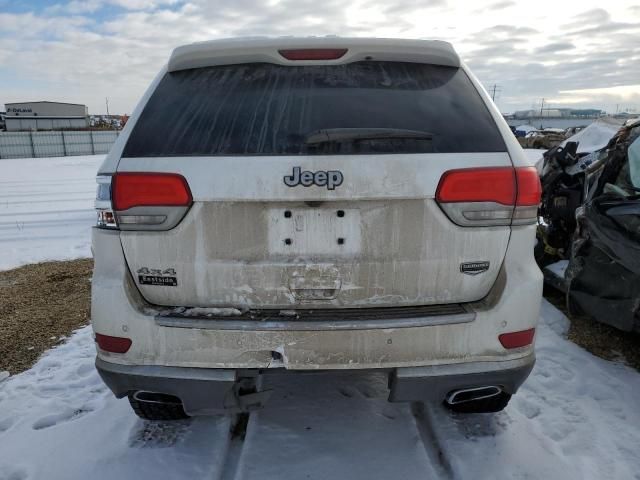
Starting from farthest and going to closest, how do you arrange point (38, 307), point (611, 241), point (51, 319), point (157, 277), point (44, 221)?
point (44, 221) → point (38, 307) → point (51, 319) → point (611, 241) → point (157, 277)

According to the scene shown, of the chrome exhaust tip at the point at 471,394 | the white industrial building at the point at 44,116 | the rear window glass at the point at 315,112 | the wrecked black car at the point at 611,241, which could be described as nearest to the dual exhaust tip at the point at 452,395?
the chrome exhaust tip at the point at 471,394

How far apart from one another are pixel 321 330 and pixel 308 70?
1.16 meters

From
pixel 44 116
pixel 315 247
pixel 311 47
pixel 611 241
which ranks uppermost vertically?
pixel 44 116

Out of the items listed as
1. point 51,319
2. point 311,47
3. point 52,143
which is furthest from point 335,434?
point 52,143

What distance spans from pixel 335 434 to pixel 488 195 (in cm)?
152

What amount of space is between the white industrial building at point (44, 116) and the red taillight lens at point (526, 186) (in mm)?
57902

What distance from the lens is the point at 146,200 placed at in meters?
1.94

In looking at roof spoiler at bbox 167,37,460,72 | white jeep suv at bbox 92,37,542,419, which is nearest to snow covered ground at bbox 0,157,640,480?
white jeep suv at bbox 92,37,542,419

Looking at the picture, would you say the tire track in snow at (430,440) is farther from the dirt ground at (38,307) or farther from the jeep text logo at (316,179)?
the dirt ground at (38,307)

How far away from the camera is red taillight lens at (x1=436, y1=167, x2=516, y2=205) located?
1.92 meters

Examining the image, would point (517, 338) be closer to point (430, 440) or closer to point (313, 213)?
point (430, 440)

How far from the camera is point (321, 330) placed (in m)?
1.91

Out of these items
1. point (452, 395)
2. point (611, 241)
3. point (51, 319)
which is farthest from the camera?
point (51, 319)

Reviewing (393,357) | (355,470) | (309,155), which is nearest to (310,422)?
(355,470)
